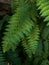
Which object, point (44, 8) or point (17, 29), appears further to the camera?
point (17, 29)

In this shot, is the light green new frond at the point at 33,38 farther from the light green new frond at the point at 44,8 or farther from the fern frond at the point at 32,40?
the light green new frond at the point at 44,8

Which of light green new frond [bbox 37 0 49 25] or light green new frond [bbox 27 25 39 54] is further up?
light green new frond [bbox 37 0 49 25]

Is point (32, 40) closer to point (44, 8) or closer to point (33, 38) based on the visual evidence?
point (33, 38)

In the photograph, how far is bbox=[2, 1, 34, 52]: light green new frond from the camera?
1.65 metres

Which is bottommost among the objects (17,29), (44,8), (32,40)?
(32,40)

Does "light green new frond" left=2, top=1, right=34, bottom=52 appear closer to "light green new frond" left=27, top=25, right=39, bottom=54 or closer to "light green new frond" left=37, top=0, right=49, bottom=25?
"light green new frond" left=27, top=25, right=39, bottom=54

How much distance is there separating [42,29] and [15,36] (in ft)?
1.48

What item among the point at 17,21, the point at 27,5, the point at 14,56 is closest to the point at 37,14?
the point at 27,5

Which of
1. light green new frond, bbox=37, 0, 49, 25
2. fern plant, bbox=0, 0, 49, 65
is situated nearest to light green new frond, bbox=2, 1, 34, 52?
fern plant, bbox=0, 0, 49, 65

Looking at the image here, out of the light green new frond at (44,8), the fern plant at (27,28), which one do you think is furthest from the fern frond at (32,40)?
the light green new frond at (44,8)

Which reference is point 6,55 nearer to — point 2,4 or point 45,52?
point 45,52

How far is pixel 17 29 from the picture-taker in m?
1.66

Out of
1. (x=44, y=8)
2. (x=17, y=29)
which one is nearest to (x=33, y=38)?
(x=17, y=29)

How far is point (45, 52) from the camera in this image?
2199mm
